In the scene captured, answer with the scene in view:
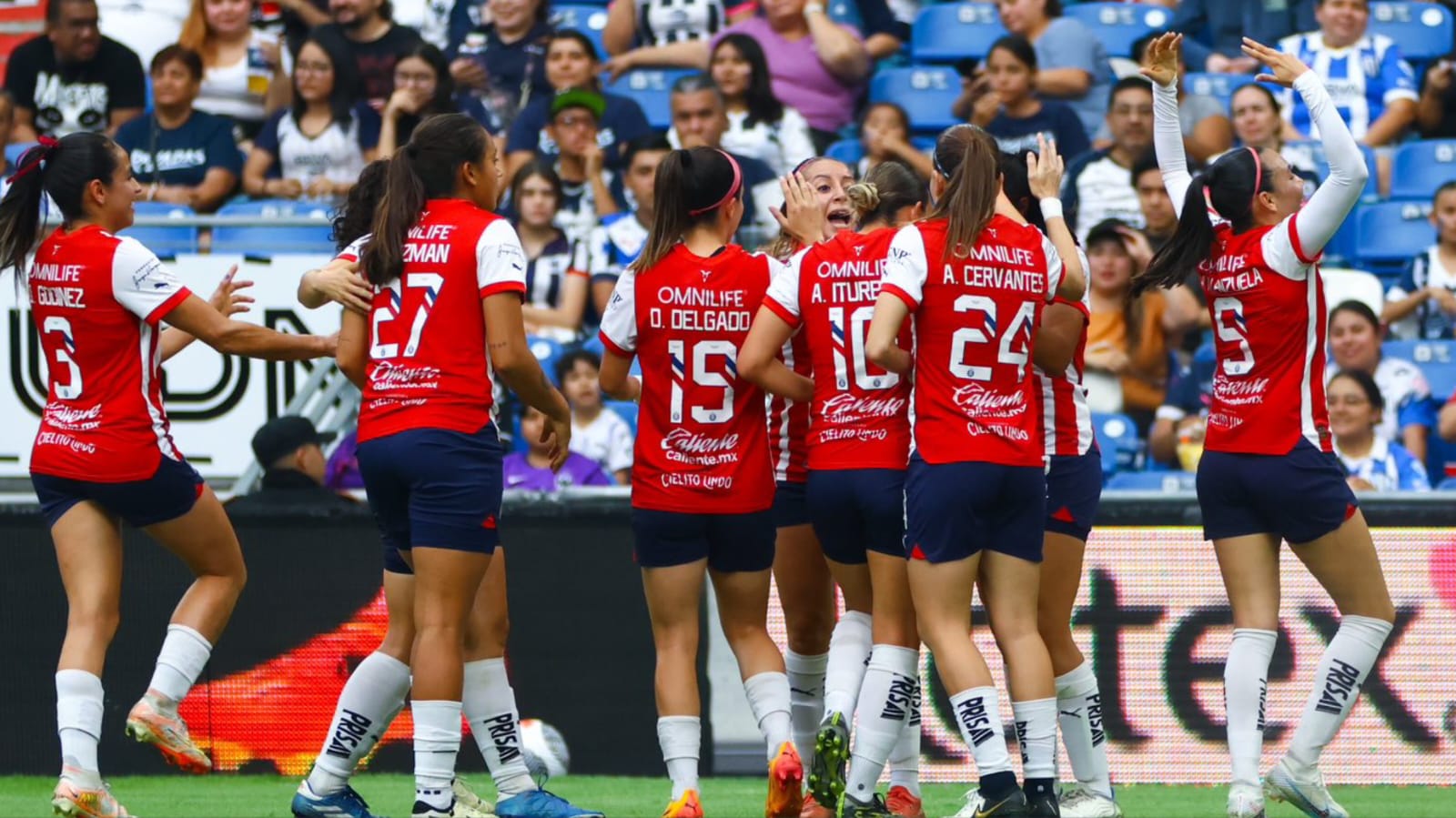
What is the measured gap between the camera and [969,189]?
5875 mm

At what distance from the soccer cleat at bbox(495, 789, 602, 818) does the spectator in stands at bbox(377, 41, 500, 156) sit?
6.18 metres

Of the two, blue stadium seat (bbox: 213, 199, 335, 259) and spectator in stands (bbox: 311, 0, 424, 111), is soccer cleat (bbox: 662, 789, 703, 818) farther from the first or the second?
spectator in stands (bbox: 311, 0, 424, 111)

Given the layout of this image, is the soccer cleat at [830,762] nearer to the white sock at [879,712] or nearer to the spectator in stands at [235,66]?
the white sock at [879,712]

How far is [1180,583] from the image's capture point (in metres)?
8.23

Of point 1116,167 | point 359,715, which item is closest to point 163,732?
point 359,715

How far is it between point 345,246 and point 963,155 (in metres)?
2.14

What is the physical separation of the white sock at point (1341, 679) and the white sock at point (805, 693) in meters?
1.60

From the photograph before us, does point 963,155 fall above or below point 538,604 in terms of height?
above

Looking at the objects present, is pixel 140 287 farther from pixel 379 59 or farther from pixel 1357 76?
pixel 1357 76

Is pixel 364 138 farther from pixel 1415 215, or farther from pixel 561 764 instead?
pixel 1415 215

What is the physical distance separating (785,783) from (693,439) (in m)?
1.13

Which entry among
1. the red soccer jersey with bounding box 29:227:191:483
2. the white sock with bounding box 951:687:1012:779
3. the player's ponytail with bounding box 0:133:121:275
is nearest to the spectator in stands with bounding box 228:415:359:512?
the red soccer jersey with bounding box 29:227:191:483

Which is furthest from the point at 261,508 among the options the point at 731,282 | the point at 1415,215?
the point at 1415,215

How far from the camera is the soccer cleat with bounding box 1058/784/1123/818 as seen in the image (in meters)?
6.36
